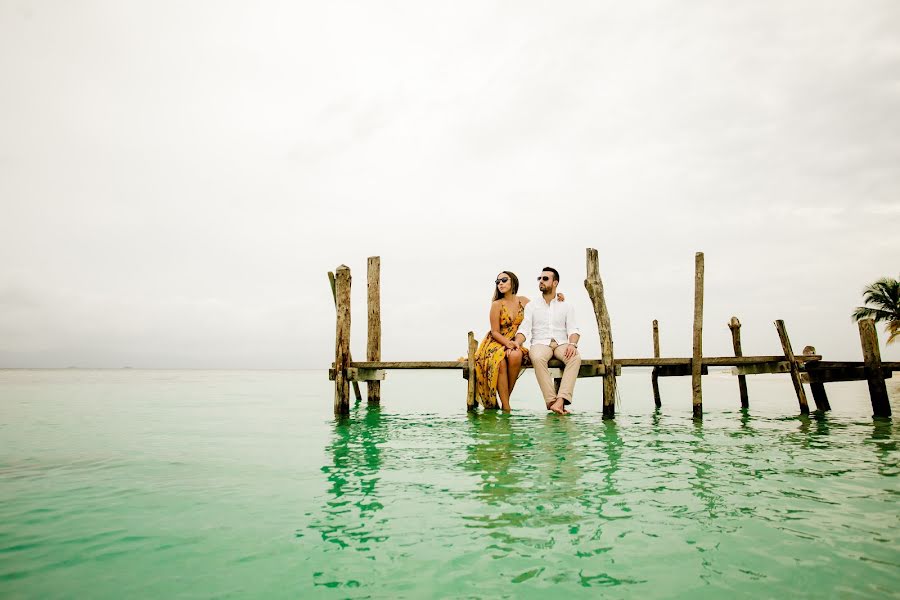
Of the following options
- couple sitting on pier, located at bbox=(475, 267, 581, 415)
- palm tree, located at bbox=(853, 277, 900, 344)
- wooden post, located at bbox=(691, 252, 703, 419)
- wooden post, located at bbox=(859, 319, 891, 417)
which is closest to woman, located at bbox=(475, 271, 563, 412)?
couple sitting on pier, located at bbox=(475, 267, 581, 415)

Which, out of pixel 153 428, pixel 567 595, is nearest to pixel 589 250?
pixel 567 595

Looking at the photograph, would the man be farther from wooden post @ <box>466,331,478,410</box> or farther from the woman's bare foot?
wooden post @ <box>466,331,478,410</box>

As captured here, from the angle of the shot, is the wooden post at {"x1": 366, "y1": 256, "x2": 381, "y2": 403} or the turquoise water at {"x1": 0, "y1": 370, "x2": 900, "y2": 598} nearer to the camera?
the turquoise water at {"x1": 0, "y1": 370, "x2": 900, "y2": 598}

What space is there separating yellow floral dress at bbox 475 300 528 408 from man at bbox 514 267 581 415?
0.50 m

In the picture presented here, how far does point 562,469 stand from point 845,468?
297cm

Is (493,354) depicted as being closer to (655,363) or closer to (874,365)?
(655,363)

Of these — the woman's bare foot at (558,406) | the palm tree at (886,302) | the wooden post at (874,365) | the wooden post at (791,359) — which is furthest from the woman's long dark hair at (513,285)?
the palm tree at (886,302)

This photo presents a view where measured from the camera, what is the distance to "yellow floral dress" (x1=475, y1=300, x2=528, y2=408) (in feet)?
34.3

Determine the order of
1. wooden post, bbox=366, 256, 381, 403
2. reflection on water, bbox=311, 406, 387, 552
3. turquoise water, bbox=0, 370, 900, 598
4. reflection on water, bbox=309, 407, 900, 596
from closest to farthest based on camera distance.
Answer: turquoise water, bbox=0, 370, 900, 598
reflection on water, bbox=309, 407, 900, 596
reflection on water, bbox=311, 406, 387, 552
wooden post, bbox=366, 256, 381, 403

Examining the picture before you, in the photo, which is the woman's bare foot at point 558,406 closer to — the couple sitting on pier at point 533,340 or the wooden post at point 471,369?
the couple sitting on pier at point 533,340

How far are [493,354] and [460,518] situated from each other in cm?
675

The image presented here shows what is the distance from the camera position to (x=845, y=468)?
535 cm

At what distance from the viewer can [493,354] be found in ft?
34.4

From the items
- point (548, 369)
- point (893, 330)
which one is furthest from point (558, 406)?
point (893, 330)
